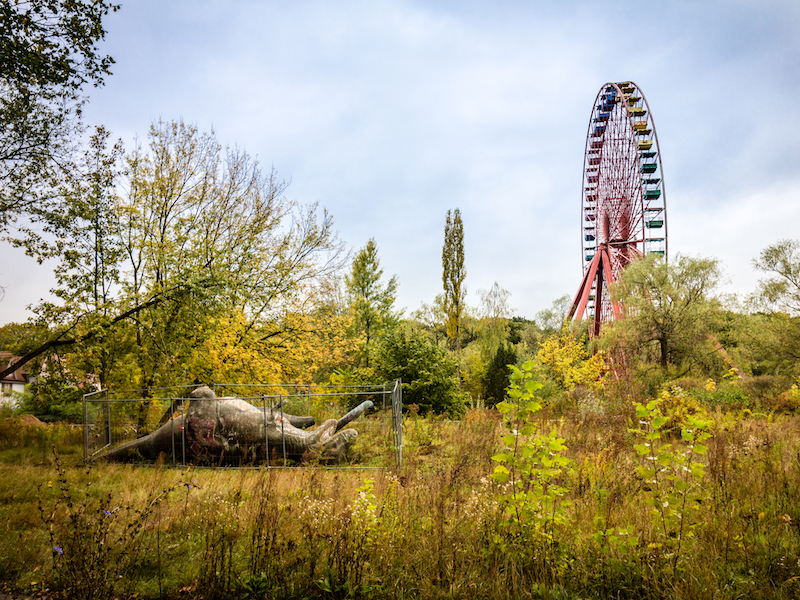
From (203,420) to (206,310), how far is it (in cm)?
203

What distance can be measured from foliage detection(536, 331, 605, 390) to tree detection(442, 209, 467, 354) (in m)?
4.68

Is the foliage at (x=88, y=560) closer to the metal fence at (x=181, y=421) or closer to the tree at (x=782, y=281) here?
the metal fence at (x=181, y=421)

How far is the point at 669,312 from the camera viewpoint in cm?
2088

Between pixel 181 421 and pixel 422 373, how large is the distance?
8.09 meters

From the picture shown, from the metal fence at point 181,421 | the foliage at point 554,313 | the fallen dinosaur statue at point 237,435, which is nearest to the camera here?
the metal fence at point 181,421

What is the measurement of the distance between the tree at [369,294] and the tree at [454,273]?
13.4 feet

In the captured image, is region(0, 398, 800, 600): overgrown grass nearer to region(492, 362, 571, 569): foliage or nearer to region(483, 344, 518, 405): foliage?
region(492, 362, 571, 569): foliage

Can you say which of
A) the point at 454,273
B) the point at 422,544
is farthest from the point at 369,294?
the point at 422,544

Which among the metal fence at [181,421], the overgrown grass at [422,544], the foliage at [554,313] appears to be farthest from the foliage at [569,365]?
the foliage at [554,313]

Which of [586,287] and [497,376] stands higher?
[586,287]

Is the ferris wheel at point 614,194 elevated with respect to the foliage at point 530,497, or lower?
elevated

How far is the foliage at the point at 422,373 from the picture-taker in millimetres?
15570

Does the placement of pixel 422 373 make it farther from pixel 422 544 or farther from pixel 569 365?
pixel 422 544

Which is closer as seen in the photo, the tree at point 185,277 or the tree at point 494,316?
the tree at point 185,277
